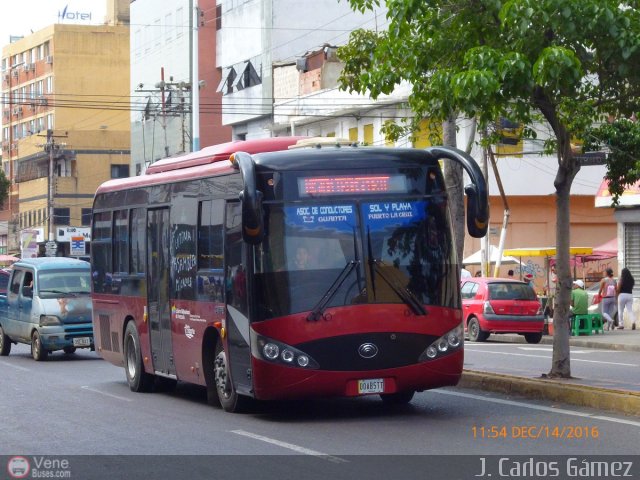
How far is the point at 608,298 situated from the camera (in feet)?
113

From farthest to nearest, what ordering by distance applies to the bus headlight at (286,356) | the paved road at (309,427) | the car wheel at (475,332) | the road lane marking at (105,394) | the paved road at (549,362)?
the car wheel at (475,332), the paved road at (549,362), the road lane marking at (105,394), the bus headlight at (286,356), the paved road at (309,427)

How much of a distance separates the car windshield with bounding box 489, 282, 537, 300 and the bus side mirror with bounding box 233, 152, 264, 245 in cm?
1901

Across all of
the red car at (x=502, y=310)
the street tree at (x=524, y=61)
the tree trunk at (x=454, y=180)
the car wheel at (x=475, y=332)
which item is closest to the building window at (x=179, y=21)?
the red car at (x=502, y=310)

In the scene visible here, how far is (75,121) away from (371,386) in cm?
8613

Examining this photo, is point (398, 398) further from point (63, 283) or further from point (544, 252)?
point (544, 252)

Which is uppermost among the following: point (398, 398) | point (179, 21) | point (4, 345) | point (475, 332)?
point (179, 21)

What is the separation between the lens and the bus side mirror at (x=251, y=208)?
40.9 feet

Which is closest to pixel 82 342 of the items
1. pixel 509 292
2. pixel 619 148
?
pixel 619 148

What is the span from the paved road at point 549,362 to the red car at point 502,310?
1.20 m

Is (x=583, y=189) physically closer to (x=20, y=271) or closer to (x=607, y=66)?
(x=20, y=271)

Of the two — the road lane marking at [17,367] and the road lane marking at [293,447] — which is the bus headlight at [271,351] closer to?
the road lane marking at [293,447]

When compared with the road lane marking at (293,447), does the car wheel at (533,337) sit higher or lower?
lower
